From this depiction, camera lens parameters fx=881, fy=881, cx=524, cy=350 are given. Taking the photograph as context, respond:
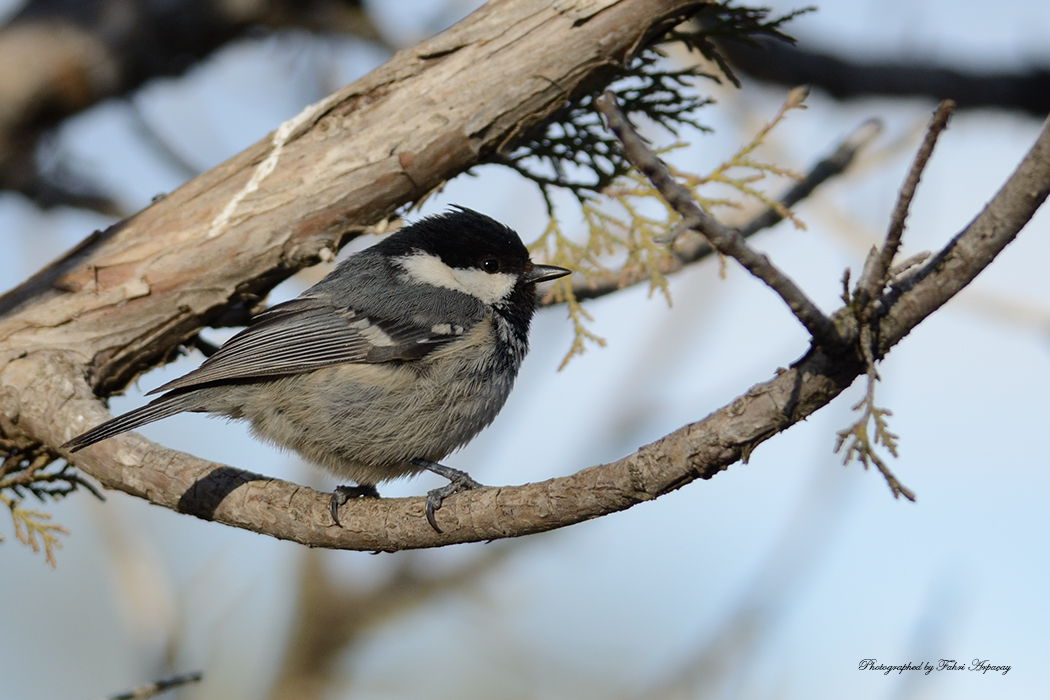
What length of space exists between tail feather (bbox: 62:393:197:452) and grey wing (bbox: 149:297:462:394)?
0.07 m

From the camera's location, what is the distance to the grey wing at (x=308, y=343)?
3201mm

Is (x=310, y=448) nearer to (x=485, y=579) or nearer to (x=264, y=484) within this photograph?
(x=264, y=484)

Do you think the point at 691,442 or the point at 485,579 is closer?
the point at 691,442

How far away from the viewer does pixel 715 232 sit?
1.65m

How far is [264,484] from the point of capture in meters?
2.94

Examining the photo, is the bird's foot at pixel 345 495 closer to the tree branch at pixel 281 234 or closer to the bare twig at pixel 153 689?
the tree branch at pixel 281 234

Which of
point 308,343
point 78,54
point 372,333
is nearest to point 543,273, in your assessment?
point 372,333

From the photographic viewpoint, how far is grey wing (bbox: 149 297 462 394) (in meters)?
3.20

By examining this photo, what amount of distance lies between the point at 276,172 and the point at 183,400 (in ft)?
3.02

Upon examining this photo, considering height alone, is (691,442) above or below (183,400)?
below

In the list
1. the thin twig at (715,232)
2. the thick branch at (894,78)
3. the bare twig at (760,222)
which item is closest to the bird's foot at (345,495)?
the bare twig at (760,222)

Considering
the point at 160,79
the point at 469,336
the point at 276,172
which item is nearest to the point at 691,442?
the point at 469,336

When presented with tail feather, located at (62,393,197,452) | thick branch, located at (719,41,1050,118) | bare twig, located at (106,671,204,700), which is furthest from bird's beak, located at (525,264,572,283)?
thick branch, located at (719,41,1050,118)

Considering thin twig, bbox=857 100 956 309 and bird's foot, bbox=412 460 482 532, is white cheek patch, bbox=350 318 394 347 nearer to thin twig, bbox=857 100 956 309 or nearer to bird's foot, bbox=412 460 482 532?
bird's foot, bbox=412 460 482 532
